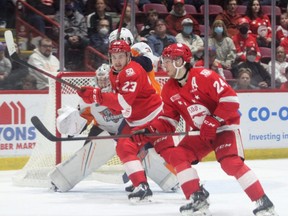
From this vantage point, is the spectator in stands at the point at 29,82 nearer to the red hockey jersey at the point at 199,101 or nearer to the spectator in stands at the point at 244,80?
the spectator in stands at the point at 244,80

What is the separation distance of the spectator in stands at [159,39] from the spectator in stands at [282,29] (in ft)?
3.71

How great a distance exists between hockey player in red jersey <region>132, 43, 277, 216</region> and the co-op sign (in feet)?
8.85

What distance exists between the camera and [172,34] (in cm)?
826

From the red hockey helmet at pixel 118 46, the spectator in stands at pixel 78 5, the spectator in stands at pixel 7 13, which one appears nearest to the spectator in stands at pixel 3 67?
the spectator in stands at pixel 7 13

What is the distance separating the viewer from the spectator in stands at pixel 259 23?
28.6 ft

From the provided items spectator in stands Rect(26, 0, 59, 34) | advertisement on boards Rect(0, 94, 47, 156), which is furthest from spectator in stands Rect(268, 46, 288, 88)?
advertisement on boards Rect(0, 94, 47, 156)

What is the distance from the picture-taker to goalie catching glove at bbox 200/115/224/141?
4.48m

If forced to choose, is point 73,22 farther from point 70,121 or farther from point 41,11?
point 70,121

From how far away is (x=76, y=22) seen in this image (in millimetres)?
7703

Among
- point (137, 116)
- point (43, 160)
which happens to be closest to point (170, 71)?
point (137, 116)

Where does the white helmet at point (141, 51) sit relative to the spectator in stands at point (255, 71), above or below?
above

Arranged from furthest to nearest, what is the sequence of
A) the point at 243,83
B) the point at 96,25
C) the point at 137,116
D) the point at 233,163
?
the point at 243,83
the point at 96,25
the point at 137,116
the point at 233,163

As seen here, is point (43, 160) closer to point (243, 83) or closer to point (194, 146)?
point (194, 146)

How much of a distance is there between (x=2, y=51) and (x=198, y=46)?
1969mm
